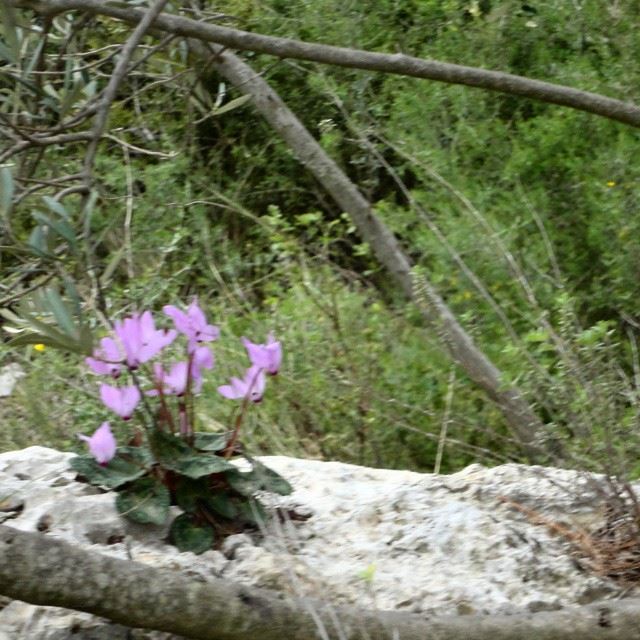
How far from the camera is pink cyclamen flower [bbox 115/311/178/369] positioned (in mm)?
2271

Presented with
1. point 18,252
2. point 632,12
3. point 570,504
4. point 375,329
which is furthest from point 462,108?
point 18,252

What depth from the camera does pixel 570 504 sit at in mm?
2672

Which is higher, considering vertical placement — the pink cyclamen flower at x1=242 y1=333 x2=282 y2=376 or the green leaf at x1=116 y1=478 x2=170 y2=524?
the pink cyclamen flower at x1=242 y1=333 x2=282 y2=376

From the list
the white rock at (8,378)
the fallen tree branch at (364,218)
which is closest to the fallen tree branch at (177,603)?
the fallen tree branch at (364,218)

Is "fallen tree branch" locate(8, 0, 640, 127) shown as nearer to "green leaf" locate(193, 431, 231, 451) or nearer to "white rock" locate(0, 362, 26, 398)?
"green leaf" locate(193, 431, 231, 451)

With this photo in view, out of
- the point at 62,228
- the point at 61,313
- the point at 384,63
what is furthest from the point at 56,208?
the point at 384,63

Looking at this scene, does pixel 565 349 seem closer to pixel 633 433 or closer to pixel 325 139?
pixel 633 433

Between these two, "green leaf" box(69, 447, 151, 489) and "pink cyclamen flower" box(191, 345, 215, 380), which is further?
"pink cyclamen flower" box(191, 345, 215, 380)

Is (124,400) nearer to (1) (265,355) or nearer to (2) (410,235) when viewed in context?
(1) (265,355)

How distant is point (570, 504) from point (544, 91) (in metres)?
0.94

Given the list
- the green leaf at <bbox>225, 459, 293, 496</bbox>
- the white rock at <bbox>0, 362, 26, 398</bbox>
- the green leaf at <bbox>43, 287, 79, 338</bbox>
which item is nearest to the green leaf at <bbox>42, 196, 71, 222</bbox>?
the green leaf at <bbox>43, 287, 79, 338</bbox>

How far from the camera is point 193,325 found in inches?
95.3

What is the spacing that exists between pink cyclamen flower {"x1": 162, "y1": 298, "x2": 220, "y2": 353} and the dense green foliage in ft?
3.13

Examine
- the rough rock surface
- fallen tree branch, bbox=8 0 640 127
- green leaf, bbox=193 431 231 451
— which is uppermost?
fallen tree branch, bbox=8 0 640 127
